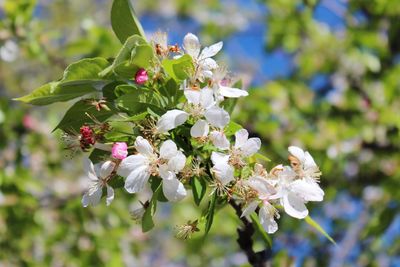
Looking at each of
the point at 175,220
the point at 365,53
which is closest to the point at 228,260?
the point at 175,220

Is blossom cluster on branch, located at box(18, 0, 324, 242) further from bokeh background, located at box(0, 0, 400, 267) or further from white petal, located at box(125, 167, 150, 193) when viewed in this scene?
bokeh background, located at box(0, 0, 400, 267)

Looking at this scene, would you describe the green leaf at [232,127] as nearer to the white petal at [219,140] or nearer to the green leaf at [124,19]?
the white petal at [219,140]

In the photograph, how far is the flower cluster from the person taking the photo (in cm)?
105

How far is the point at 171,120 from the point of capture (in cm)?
105

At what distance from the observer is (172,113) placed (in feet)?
3.47

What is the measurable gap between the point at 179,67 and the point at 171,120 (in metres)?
0.11

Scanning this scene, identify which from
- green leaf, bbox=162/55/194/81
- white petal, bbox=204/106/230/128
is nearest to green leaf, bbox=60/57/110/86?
green leaf, bbox=162/55/194/81

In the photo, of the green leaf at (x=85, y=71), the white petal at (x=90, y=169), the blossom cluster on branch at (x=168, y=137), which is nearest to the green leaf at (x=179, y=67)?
the blossom cluster on branch at (x=168, y=137)

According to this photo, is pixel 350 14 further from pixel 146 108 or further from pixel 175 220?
pixel 146 108

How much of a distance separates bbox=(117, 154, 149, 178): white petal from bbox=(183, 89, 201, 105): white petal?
0.43ft

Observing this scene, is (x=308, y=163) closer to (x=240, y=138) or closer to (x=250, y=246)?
(x=240, y=138)

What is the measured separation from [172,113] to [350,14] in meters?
2.82

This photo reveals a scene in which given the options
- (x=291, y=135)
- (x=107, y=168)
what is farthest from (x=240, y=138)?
(x=291, y=135)

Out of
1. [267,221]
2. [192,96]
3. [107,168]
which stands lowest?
[267,221]
